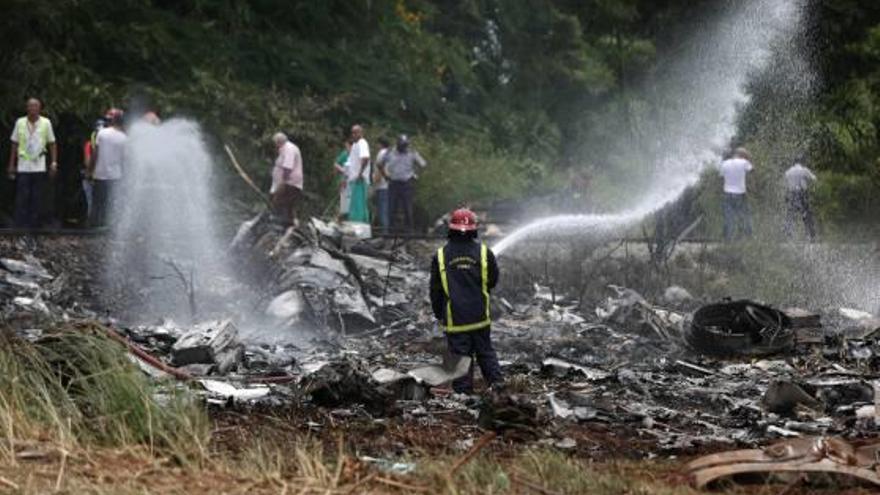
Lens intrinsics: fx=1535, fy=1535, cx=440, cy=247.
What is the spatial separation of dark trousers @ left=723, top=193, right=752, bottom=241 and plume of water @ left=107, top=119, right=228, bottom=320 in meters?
8.14

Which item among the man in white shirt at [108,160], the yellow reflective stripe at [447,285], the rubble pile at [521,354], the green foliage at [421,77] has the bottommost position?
the rubble pile at [521,354]

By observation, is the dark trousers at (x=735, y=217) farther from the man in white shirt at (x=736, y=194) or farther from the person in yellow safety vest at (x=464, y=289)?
the person in yellow safety vest at (x=464, y=289)

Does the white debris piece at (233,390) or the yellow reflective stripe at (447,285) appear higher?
the yellow reflective stripe at (447,285)

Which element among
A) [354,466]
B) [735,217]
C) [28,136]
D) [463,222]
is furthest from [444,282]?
[735,217]

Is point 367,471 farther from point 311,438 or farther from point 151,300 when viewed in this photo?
point 151,300

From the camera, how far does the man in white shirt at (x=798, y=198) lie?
2511 cm

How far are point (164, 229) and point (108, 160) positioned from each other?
1.93m

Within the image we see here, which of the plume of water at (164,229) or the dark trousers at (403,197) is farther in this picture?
the dark trousers at (403,197)

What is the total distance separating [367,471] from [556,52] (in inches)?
1292

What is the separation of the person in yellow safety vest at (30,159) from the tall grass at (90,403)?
10.8 metres

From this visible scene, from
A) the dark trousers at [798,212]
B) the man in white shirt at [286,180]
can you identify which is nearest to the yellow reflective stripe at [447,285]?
the man in white shirt at [286,180]

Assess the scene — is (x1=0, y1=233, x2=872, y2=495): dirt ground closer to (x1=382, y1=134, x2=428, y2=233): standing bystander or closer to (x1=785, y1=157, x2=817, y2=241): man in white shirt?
(x1=382, y1=134, x2=428, y2=233): standing bystander

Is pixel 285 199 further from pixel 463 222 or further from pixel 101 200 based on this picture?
pixel 463 222

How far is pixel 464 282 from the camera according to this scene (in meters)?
12.6
